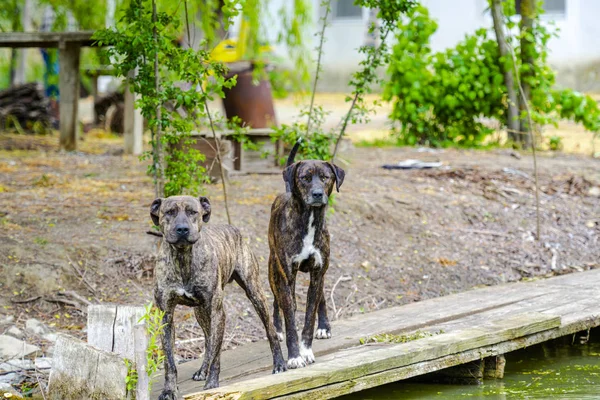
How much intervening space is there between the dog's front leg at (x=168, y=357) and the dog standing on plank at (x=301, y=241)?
0.86 metres

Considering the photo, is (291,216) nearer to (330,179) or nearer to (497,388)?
(330,179)

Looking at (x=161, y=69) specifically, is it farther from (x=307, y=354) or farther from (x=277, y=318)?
(x=307, y=354)

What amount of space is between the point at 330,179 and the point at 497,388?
2.12m

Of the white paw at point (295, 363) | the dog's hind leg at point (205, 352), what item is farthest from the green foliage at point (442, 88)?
the dog's hind leg at point (205, 352)

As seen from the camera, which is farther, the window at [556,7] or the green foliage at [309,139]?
the window at [556,7]

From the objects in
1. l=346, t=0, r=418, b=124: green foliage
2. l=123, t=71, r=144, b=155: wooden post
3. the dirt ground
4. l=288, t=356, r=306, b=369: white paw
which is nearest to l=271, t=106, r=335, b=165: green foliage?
l=346, t=0, r=418, b=124: green foliage

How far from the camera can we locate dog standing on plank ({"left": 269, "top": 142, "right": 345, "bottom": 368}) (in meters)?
6.33

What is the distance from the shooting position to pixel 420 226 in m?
10.9

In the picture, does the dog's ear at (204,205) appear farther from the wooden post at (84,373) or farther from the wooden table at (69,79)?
the wooden table at (69,79)

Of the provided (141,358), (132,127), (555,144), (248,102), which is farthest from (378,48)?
(555,144)

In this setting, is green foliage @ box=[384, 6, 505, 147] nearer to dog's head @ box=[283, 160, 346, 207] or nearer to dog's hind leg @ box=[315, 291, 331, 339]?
dog's hind leg @ box=[315, 291, 331, 339]

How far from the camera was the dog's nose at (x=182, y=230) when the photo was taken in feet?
Answer: 18.1

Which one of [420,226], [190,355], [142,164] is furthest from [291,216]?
[142,164]

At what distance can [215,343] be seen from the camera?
5.91m
